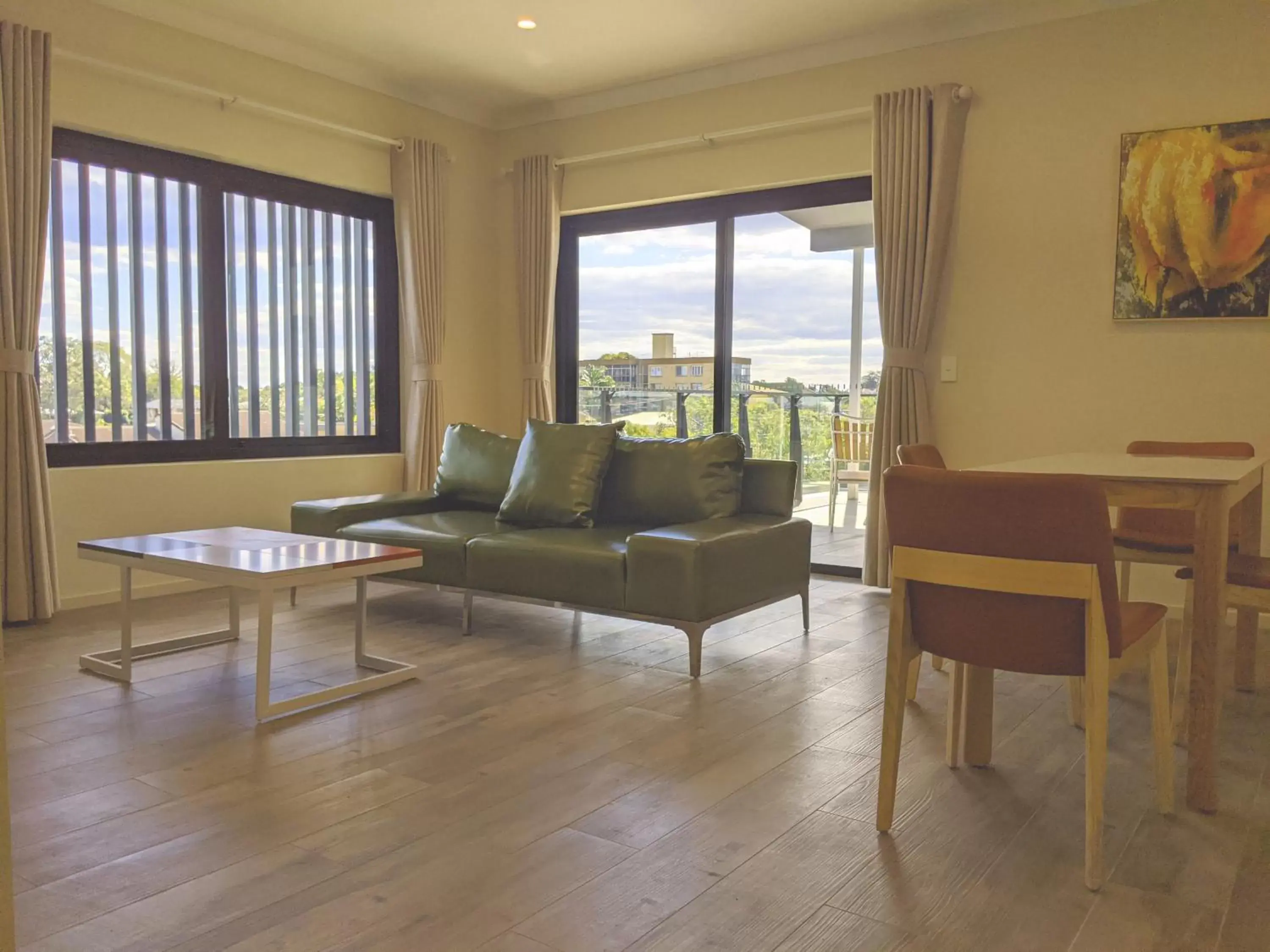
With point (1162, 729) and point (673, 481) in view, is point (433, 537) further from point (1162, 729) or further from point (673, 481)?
point (1162, 729)

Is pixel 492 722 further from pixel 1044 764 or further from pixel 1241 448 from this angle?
pixel 1241 448

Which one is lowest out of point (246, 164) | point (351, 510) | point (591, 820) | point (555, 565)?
point (591, 820)

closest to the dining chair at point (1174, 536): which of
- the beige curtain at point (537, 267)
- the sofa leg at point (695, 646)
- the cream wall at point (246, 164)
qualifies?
the sofa leg at point (695, 646)

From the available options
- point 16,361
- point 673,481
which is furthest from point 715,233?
point 16,361

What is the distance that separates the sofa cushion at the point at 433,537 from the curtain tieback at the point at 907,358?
2103mm

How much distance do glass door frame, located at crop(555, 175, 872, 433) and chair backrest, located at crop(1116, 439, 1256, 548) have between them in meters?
2.06

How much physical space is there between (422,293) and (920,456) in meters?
3.59

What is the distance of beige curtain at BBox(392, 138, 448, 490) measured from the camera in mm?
5734

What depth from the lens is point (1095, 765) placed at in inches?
74.4

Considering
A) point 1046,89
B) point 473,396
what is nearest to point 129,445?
point 473,396

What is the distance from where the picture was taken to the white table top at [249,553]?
296 cm

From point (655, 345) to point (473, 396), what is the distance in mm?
1266

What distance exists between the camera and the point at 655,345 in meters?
6.09

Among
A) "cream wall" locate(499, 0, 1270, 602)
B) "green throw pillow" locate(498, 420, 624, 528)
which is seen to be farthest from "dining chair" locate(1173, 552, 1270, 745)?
"green throw pillow" locate(498, 420, 624, 528)
